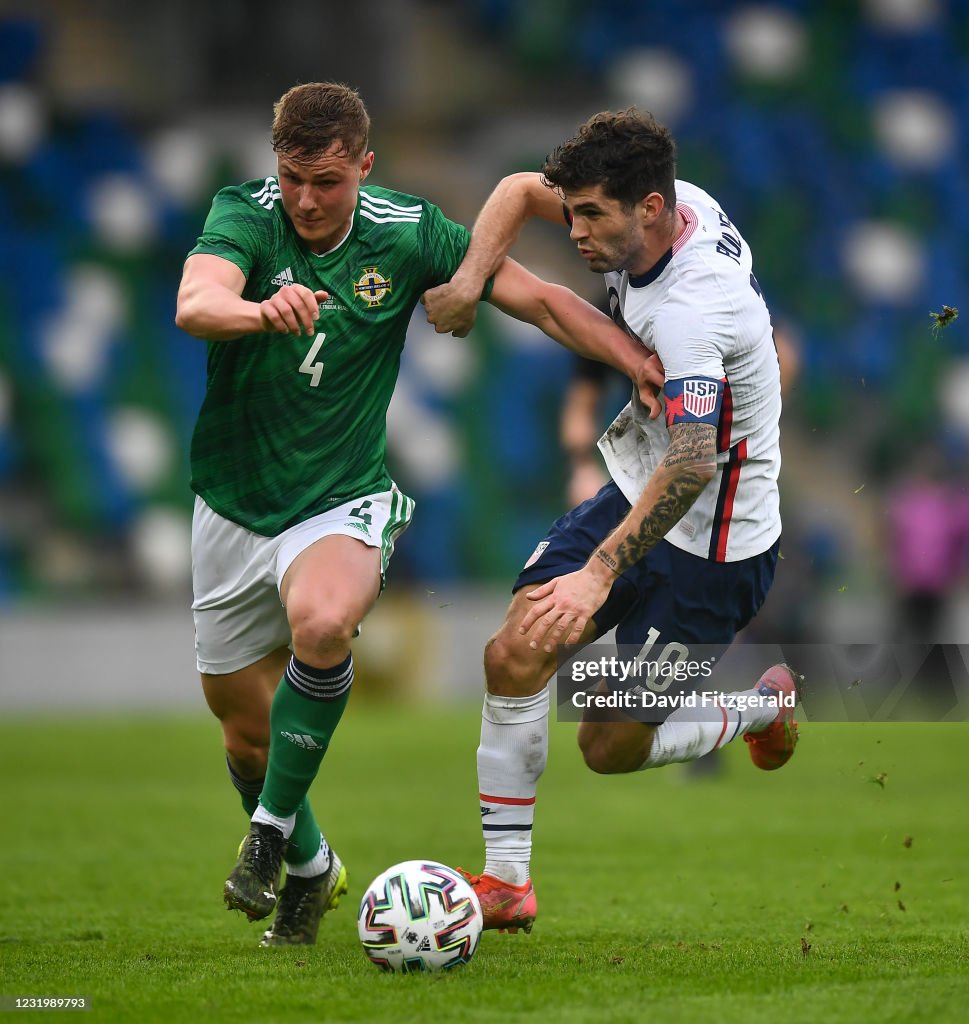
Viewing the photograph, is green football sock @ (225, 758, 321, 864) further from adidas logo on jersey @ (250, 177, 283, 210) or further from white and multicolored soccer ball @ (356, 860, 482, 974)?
adidas logo on jersey @ (250, 177, 283, 210)

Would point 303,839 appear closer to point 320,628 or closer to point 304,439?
point 320,628

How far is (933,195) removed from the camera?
19984 mm

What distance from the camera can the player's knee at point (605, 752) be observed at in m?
5.85

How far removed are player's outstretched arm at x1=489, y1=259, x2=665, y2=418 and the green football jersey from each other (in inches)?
12.8

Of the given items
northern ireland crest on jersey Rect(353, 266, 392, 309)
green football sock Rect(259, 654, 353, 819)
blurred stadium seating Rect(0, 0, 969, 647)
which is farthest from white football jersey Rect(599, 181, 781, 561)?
blurred stadium seating Rect(0, 0, 969, 647)

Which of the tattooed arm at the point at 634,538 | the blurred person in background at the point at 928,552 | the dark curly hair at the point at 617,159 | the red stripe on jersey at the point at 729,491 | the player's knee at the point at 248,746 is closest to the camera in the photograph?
the tattooed arm at the point at 634,538

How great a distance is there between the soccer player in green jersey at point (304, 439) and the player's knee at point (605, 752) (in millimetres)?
1004

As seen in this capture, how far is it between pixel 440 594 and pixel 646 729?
1121cm

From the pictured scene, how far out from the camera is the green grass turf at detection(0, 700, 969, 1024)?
4.31 meters

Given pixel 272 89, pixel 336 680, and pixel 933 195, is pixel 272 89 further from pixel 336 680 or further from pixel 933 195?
pixel 336 680

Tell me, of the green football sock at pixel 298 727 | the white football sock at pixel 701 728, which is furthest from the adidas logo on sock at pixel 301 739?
the white football sock at pixel 701 728

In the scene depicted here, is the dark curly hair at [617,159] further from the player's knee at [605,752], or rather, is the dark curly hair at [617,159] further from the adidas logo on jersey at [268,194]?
Answer: the player's knee at [605,752]

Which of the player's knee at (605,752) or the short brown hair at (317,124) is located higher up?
the short brown hair at (317,124)

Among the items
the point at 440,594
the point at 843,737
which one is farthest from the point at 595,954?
the point at 440,594
